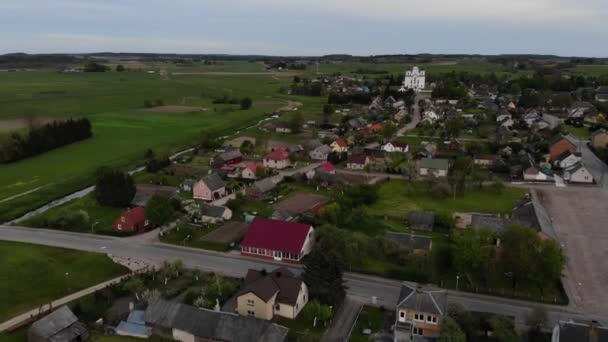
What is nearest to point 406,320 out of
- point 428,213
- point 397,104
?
point 428,213

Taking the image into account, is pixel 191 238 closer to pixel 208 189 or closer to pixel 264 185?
pixel 208 189

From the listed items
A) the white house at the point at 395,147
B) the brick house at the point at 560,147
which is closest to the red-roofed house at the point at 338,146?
the white house at the point at 395,147

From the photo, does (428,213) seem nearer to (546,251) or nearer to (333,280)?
(546,251)

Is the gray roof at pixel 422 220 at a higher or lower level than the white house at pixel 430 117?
lower

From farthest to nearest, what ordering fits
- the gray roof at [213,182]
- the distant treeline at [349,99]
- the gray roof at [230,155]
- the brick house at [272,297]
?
the distant treeline at [349,99]
the gray roof at [230,155]
the gray roof at [213,182]
the brick house at [272,297]

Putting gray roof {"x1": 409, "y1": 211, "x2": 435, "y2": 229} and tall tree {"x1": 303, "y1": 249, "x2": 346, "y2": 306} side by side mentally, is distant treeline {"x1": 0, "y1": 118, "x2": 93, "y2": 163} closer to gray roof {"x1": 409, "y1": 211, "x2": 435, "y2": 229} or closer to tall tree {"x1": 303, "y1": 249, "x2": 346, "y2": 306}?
tall tree {"x1": 303, "y1": 249, "x2": 346, "y2": 306}

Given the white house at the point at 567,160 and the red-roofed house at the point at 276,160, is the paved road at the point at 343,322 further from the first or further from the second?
the white house at the point at 567,160

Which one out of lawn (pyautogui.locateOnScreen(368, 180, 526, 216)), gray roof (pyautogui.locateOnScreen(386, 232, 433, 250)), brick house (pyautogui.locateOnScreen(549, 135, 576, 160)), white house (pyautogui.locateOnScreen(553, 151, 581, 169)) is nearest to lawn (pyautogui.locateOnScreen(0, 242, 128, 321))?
gray roof (pyautogui.locateOnScreen(386, 232, 433, 250))

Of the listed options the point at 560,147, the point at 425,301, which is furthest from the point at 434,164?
the point at 425,301
